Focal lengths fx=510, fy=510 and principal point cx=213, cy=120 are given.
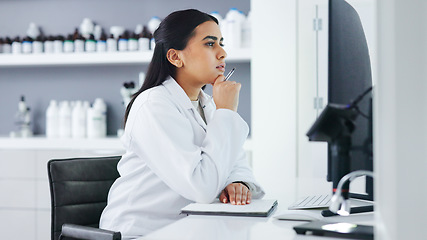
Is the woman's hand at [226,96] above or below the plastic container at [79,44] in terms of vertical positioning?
below

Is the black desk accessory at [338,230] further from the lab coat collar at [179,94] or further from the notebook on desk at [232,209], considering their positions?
the lab coat collar at [179,94]

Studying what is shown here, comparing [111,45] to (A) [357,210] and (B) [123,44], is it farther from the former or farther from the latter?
(A) [357,210]

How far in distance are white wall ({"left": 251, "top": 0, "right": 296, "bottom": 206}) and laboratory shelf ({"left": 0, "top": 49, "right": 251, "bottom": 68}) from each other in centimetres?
17

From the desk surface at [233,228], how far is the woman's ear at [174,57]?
0.67 m

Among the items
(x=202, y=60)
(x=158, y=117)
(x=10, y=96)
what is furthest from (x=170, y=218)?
(x=10, y=96)

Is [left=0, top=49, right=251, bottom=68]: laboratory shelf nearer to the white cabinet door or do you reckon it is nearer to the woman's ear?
the white cabinet door

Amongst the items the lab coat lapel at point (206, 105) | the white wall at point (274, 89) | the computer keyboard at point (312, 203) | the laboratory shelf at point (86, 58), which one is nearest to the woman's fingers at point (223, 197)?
the computer keyboard at point (312, 203)

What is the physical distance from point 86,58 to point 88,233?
2219mm

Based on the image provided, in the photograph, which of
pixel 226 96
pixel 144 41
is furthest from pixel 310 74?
pixel 226 96

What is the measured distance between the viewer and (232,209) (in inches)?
47.6

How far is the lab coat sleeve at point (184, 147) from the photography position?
4.46 ft

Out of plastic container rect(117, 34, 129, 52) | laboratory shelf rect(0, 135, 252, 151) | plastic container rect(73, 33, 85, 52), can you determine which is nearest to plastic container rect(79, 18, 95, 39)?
plastic container rect(73, 33, 85, 52)

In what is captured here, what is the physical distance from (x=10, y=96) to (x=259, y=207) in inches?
124

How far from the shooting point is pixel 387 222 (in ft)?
1.79
